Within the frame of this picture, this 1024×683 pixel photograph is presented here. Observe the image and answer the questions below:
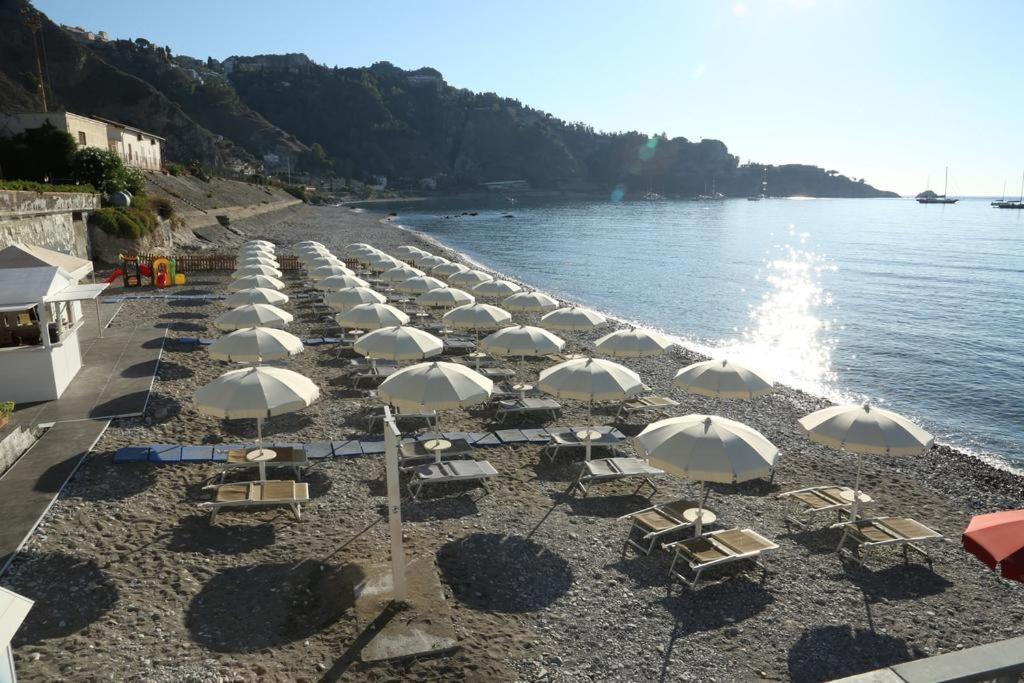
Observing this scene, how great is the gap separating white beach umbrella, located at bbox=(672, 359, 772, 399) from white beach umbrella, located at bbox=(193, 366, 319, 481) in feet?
23.1

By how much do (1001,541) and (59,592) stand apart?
9.57 m

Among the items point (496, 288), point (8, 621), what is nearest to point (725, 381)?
point (8, 621)

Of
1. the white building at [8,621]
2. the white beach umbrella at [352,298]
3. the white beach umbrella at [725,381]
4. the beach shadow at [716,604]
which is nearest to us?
the white building at [8,621]

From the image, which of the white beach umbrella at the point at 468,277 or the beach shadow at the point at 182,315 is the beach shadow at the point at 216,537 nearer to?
the beach shadow at the point at 182,315

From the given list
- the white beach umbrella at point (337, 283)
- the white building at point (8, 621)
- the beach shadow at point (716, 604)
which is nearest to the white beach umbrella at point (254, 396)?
the white building at point (8, 621)

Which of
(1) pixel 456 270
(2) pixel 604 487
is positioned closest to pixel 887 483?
(2) pixel 604 487

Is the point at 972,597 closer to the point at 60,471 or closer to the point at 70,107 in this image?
the point at 60,471

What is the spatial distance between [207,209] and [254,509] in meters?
55.2

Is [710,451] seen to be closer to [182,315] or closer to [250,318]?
[250,318]

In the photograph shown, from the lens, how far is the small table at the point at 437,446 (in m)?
11.0

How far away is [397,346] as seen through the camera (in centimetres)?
1307

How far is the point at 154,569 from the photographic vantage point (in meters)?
7.67

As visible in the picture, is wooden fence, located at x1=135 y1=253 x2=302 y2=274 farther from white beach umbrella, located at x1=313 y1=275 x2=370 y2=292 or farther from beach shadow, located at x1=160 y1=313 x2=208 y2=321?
white beach umbrella, located at x1=313 y1=275 x2=370 y2=292

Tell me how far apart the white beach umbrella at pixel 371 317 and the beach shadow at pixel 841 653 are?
11.8m
